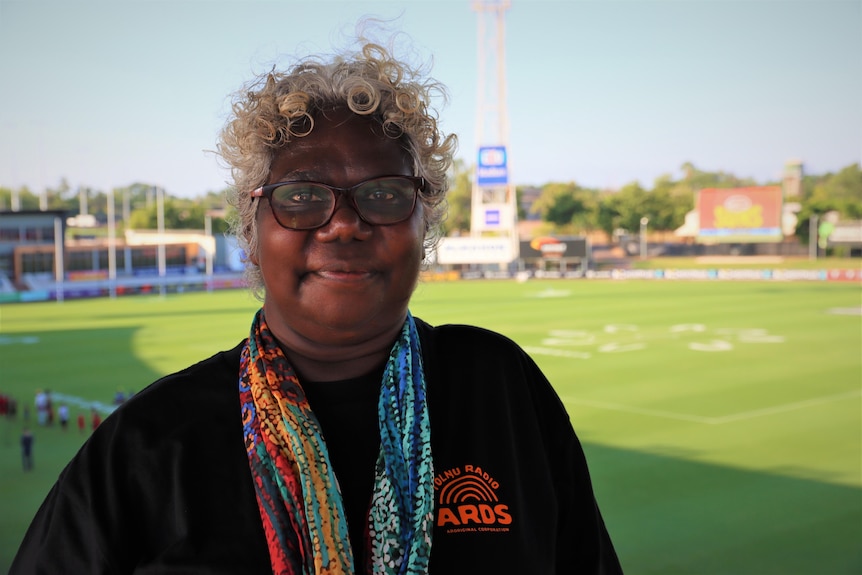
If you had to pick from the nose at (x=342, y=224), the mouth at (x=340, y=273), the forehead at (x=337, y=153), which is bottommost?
the mouth at (x=340, y=273)

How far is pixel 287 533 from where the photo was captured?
185 cm

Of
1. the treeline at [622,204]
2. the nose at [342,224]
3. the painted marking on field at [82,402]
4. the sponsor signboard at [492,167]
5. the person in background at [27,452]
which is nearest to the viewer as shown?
the nose at [342,224]

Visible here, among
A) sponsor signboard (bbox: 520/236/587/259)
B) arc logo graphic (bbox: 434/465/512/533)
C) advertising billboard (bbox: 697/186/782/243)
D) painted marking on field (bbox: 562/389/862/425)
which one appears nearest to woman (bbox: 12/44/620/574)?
arc logo graphic (bbox: 434/465/512/533)

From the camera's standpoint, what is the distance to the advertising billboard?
7244 cm

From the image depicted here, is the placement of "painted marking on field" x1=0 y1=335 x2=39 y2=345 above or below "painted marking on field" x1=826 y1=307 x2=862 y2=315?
below

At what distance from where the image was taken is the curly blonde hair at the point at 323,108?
1.96 metres

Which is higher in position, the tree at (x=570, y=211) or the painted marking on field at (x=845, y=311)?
the tree at (x=570, y=211)

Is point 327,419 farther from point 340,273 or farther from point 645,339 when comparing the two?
point 645,339

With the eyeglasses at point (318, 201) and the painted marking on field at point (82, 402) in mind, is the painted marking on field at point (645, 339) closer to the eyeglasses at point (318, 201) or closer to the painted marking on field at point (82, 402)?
the painted marking on field at point (82, 402)

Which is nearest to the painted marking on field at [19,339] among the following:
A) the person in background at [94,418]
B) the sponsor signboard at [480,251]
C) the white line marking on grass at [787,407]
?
the person in background at [94,418]

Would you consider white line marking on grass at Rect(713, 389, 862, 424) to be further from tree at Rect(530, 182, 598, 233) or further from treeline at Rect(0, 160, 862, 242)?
tree at Rect(530, 182, 598, 233)

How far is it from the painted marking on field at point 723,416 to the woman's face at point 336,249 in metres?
17.7

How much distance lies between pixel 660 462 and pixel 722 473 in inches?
45.8

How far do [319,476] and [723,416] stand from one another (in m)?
18.5
